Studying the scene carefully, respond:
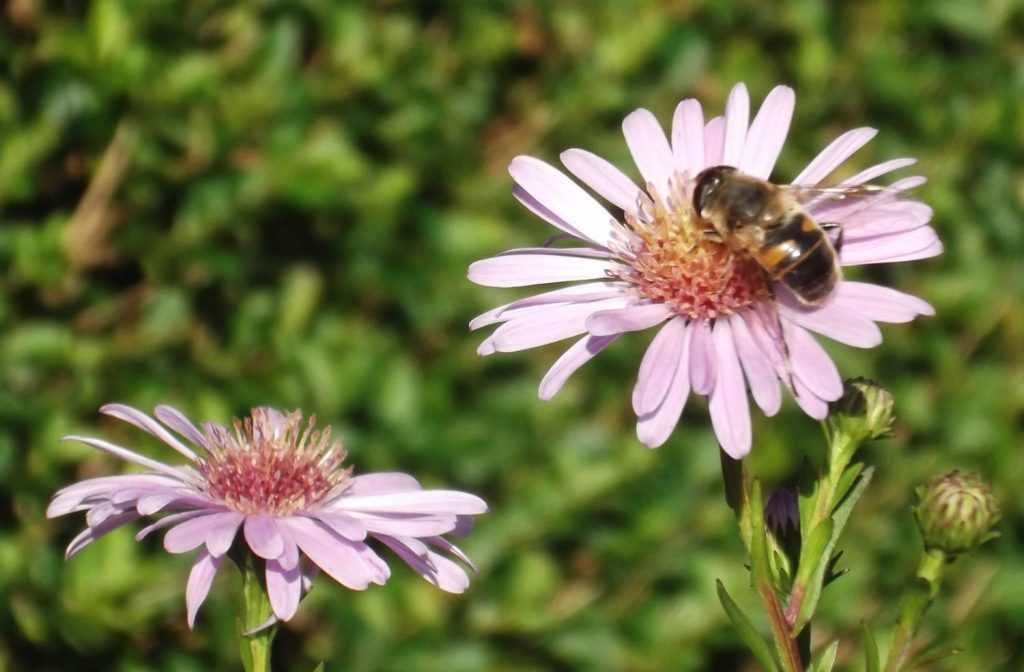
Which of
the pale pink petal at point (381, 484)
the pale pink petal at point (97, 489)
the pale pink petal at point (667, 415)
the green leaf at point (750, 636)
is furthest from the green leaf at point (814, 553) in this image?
the pale pink petal at point (97, 489)

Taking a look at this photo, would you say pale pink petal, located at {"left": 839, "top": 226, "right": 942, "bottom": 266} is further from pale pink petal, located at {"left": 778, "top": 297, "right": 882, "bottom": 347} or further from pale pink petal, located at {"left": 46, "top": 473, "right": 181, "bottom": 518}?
pale pink petal, located at {"left": 46, "top": 473, "right": 181, "bottom": 518}

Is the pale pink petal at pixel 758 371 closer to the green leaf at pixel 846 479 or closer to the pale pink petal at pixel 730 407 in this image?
the pale pink petal at pixel 730 407

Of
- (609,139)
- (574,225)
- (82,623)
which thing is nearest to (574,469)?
(609,139)

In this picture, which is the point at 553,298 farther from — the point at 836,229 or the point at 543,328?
the point at 836,229

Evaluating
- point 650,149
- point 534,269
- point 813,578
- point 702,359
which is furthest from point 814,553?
point 650,149

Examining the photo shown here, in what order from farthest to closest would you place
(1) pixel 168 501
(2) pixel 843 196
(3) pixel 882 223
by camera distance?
(2) pixel 843 196, (3) pixel 882 223, (1) pixel 168 501

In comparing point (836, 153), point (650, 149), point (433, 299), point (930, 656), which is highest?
point (433, 299)
